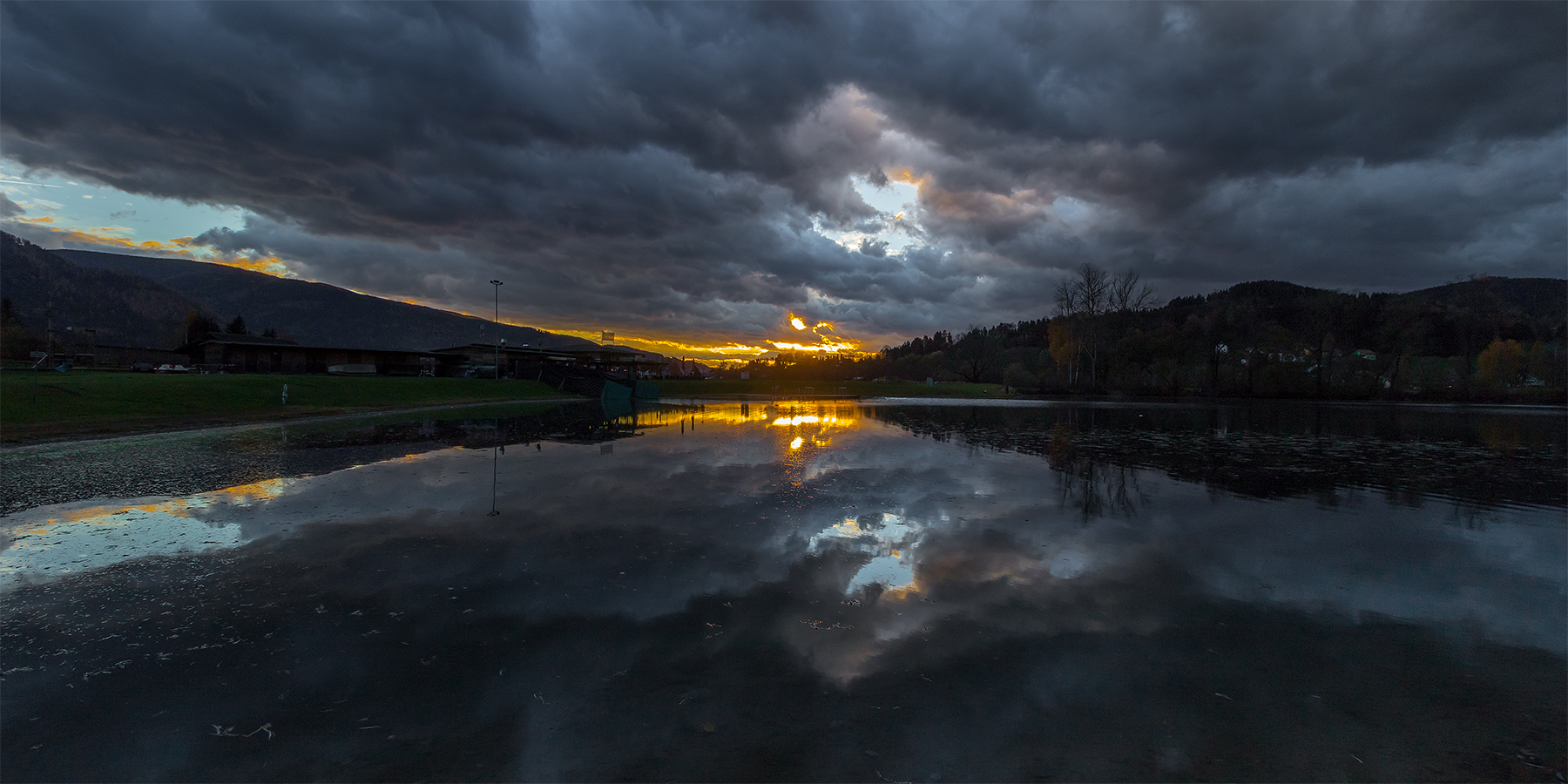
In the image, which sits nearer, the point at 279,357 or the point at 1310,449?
the point at 1310,449

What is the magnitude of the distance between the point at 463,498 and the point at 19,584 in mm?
5390

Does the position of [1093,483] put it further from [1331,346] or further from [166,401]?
[1331,346]

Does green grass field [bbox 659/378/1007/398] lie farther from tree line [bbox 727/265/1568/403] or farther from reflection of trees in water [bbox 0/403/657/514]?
reflection of trees in water [bbox 0/403/657/514]

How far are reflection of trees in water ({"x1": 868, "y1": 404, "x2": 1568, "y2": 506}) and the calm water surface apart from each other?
34.5 inches

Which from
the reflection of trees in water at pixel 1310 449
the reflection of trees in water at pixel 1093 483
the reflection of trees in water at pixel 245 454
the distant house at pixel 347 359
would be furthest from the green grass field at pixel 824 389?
the reflection of trees in water at pixel 1093 483

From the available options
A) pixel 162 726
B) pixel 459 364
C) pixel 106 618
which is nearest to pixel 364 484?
pixel 106 618

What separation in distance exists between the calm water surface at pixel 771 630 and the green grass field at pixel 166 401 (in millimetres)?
11297

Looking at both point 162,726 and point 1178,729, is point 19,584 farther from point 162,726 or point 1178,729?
point 1178,729

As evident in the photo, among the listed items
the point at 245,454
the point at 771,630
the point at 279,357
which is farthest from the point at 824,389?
the point at 771,630

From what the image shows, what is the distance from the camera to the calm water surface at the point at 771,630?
153 inches

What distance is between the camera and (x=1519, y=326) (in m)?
66.1

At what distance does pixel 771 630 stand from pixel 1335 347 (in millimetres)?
80381

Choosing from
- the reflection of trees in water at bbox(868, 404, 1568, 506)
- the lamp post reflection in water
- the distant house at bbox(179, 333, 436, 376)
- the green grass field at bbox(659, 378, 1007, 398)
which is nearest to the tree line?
the green grass field at bbox(659, 378, 1007, 398)

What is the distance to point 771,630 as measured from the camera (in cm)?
571
